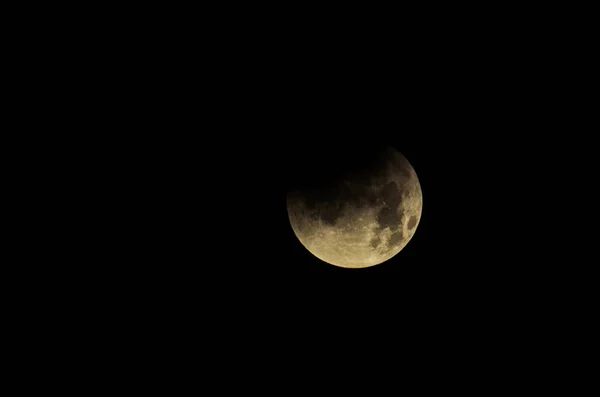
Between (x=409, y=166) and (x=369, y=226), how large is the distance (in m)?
0.62

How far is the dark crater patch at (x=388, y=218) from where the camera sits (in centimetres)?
270

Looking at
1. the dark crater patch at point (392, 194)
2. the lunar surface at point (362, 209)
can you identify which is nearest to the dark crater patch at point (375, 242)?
the lunar surface at point (362, 209)

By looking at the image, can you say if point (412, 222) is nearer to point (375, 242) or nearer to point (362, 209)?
point (375, 242)

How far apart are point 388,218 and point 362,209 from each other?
0.20 m

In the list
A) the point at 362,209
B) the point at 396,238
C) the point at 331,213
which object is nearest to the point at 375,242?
the point at 396,238

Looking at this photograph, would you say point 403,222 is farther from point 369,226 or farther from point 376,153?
point 376,153

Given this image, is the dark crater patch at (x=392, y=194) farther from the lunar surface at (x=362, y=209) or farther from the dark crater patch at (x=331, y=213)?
the dark crater patch at (x=331, y=213)

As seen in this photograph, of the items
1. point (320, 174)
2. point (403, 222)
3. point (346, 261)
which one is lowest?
point (346, 261)

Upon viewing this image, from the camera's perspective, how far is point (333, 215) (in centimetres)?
274

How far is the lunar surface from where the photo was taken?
8.84 feet

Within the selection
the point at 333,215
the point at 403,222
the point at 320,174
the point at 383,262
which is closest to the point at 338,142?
the point at 320,174

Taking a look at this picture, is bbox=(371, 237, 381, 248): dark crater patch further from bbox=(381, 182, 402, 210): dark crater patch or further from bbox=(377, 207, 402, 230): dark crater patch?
bbox=(381, 182, 402, 210): dark crater patch

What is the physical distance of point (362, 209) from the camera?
2.68 meters

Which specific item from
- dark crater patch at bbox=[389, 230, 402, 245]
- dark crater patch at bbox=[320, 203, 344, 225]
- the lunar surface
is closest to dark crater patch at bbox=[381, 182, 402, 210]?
the lunar surface
